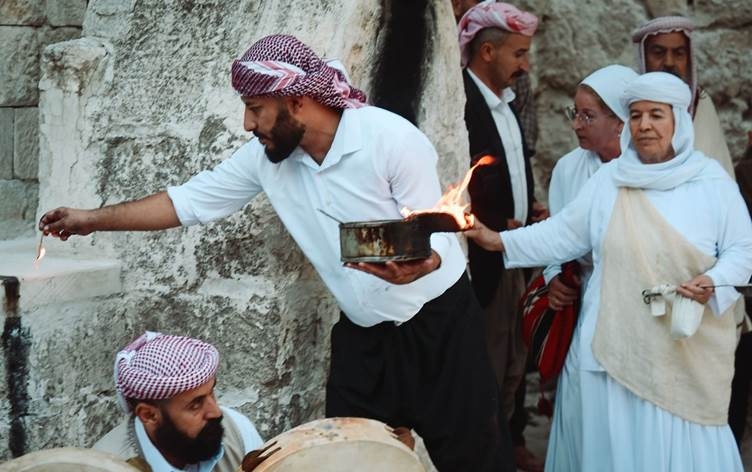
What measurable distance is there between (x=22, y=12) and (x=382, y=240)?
89.9 inches

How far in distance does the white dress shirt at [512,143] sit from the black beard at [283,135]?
178cm

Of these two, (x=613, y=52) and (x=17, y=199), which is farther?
(x=613, y=52)

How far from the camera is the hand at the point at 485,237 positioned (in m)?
5.24

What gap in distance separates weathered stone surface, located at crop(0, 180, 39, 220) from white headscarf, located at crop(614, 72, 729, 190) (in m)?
2.31

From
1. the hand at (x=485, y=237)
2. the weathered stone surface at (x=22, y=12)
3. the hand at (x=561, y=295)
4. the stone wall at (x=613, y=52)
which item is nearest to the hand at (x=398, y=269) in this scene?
the hand at (x=485, y=237)

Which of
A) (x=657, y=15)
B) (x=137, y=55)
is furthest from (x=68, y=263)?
(x=657, y=15)

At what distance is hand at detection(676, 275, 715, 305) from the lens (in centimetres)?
491

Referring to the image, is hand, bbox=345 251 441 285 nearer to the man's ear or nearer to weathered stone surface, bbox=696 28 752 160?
the man's ear

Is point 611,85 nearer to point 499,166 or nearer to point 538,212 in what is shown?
point 499,166

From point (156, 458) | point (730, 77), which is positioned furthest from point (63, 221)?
point (730, 77)

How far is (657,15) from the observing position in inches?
283

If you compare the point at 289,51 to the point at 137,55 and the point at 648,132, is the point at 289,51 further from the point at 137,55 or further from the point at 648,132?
the point at 648,132

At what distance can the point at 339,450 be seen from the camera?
347 centimetres

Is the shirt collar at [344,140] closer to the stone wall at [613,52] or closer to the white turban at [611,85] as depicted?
the white turban at [611,85]
